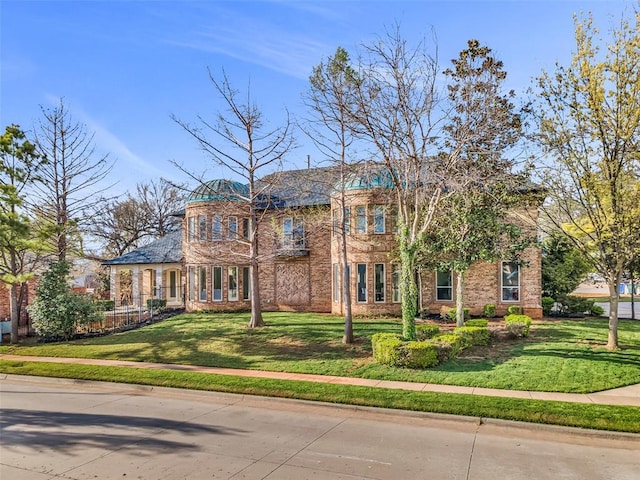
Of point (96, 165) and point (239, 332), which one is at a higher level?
point (96, 165)

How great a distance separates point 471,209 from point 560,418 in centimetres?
1121

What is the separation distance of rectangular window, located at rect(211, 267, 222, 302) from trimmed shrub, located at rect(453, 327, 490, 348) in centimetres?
1534

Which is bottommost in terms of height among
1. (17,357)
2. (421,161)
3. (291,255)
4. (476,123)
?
(17,357)

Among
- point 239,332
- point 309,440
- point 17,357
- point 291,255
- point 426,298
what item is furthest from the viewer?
point 291,255

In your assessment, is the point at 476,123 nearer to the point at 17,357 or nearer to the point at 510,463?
the point at 510,463

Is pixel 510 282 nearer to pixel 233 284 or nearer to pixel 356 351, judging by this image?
pixel 356 351

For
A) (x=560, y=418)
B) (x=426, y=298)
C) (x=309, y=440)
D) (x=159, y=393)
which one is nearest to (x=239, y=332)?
(x=159, y=393)

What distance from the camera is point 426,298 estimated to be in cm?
2427

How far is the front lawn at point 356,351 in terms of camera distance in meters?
12.5

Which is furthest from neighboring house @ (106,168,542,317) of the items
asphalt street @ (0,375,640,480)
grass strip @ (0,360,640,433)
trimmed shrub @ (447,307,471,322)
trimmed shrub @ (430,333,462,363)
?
asphalt street @ (0,375,640,480)

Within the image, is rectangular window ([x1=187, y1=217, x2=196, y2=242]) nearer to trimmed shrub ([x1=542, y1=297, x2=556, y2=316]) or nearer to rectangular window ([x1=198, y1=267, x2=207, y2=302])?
rectangular window ([x1=198, y1=267, x2=207, y2=302])

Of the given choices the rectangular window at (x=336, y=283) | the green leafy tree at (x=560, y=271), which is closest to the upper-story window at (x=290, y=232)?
the rectangular window at (x=336, y=283)

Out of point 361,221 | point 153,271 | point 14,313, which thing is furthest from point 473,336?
point 153,271

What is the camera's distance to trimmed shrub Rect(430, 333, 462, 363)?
13938 millimetres
